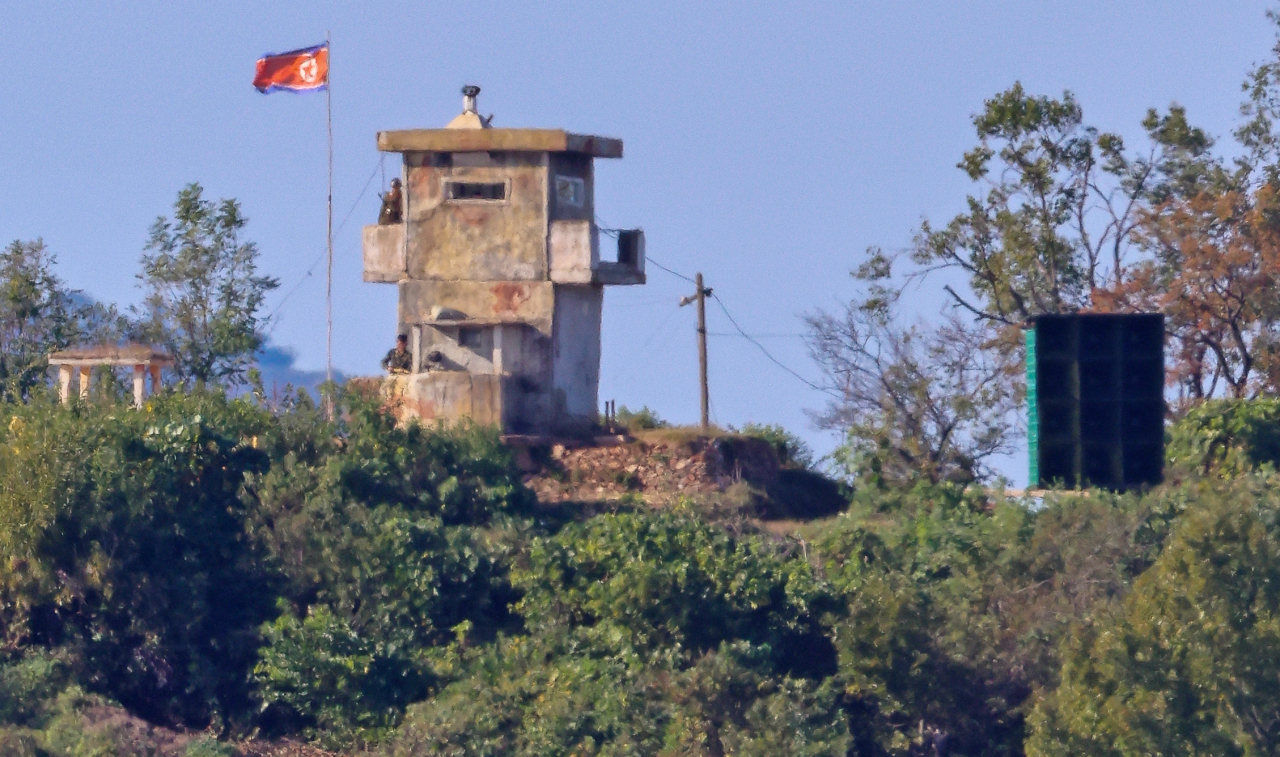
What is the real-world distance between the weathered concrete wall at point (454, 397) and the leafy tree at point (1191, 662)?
11.0 metres

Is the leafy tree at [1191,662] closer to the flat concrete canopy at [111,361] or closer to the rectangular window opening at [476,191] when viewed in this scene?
the rectangular window opening at [476,191]

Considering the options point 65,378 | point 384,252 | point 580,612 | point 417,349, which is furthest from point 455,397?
point 580,612

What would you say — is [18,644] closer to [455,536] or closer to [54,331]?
[455,536]

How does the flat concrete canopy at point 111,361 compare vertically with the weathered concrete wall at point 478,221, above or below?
below

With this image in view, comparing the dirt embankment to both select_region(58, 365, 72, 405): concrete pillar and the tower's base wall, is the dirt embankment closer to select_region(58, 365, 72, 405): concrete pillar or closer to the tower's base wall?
the tower's base wall

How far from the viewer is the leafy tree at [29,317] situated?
32.4 metres

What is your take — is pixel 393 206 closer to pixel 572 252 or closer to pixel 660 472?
pixel 572 252

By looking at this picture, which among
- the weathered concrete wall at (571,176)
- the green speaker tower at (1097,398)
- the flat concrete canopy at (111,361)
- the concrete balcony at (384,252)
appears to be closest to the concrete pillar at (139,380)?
the flat concrete canopy at (111,361)

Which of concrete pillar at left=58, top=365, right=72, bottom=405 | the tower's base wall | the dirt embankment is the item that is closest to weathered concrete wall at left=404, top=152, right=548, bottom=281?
the tower's base wall

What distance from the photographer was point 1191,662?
18.3 m

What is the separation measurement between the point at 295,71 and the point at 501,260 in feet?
15.9

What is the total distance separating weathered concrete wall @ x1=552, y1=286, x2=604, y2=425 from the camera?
2884 centimetres

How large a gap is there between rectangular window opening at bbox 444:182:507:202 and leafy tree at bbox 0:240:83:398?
25.6ft

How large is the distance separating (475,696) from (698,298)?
55.0 feet
